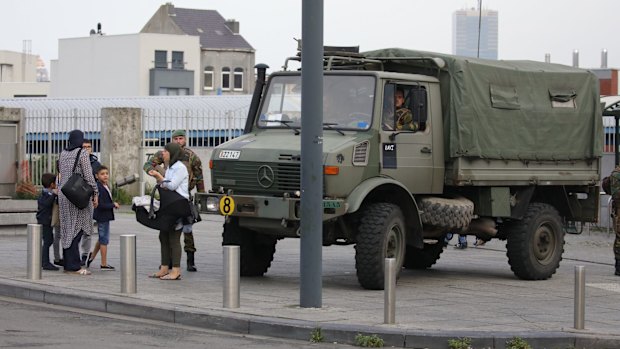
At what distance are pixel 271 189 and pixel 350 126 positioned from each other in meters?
1.34

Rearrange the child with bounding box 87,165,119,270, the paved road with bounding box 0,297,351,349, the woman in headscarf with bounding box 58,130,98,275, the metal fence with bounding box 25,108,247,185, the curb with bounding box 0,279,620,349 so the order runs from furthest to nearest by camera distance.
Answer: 1. the metal fence with bounding box 25,108,247,185
2. the child with bounding box 87,165,119,270
3. the woman in headscarf with bounding box 58,130,98,275
4. the curb with bounding box 0,279,620,349
5. the paved road with bounding box 0,297,351,349

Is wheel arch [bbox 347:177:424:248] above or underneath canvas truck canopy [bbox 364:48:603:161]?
underneath

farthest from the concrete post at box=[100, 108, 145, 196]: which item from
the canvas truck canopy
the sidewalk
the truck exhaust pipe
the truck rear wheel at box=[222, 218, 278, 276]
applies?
the canvas truck canopy

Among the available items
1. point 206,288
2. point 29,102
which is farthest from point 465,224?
point 29,102

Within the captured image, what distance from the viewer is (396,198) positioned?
1529 centimetres

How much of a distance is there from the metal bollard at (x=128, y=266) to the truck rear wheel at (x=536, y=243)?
5860mm

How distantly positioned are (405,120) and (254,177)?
2189 mm

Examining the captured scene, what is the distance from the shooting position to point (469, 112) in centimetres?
1603

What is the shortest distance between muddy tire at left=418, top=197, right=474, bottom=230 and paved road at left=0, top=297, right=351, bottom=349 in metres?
4.71

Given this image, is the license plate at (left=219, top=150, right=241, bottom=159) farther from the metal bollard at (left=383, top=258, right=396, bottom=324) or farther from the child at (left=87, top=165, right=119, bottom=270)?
the metal bollard at (left=383, top=258, right=396, bottom=324)

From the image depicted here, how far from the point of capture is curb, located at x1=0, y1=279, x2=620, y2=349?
35.8 ft

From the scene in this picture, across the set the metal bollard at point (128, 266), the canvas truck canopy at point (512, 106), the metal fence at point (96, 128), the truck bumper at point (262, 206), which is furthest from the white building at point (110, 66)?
the metal bollard at point (128, 266)

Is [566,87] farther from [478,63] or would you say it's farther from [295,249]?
[295,249]

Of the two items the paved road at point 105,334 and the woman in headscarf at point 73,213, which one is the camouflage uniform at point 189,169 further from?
the paved road at point 105,334
